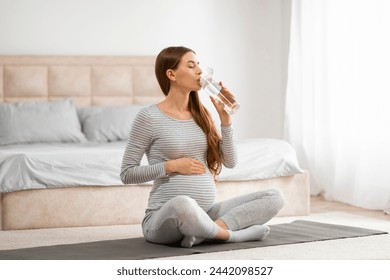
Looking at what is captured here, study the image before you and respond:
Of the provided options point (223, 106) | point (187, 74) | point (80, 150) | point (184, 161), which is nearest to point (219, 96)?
point (223, 106)

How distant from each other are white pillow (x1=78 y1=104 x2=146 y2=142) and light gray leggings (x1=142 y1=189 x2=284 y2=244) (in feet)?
6.99

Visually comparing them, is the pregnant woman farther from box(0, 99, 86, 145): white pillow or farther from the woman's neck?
box(0, 99, 86, 145): white pillow

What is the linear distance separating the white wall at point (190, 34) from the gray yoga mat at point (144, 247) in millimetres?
2668

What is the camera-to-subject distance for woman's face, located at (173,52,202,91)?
331 centimetres

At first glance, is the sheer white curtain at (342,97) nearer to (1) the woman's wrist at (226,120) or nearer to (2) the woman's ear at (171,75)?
(1) the woman's wrist at (226,120)

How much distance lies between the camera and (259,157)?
181 inches

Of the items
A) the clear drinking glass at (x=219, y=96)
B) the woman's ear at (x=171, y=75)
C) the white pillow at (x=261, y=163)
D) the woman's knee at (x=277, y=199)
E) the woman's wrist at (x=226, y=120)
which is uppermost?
the woman's ear at (x=171, y=75)

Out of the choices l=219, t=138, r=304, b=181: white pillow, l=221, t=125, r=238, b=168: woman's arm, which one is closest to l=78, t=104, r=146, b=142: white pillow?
l=219, t=138, r=304, b=181: white pillow

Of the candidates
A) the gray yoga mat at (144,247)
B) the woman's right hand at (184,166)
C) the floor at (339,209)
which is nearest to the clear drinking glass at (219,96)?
the woman's right hand at (184,166)

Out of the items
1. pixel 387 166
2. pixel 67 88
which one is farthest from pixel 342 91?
pixel 67 88

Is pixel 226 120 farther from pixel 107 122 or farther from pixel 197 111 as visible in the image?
pixel 107 122

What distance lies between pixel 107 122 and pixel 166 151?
224cm

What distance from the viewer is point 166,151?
130 inches

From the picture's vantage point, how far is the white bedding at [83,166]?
4.22m
